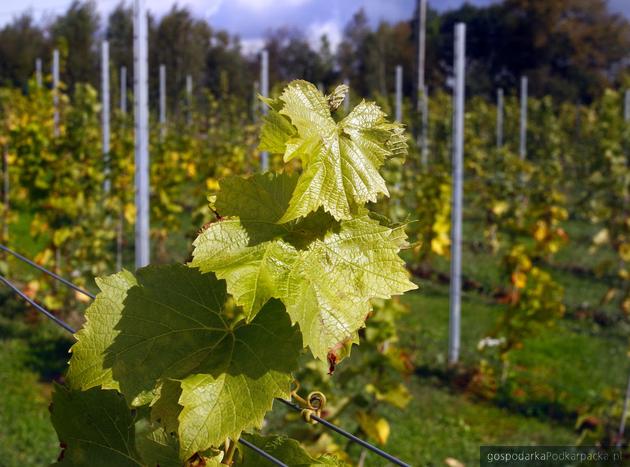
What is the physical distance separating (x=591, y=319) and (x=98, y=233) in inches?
181

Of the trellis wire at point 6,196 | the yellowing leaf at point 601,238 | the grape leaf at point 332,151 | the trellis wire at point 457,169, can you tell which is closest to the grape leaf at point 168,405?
the grape leaf at point 332,151

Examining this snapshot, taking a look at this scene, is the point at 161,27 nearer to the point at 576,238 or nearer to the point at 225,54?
the point at 225,54

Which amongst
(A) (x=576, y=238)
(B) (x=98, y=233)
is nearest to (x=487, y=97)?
(A) (x=576, y=238)

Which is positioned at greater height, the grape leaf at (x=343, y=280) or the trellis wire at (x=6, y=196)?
the grape leaf at (x=343, y=280)

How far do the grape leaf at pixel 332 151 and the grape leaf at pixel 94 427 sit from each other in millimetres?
415

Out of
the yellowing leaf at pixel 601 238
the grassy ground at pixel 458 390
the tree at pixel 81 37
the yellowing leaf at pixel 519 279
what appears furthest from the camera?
the tree at pixel 81 37

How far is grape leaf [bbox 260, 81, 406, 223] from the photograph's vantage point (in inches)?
33.6

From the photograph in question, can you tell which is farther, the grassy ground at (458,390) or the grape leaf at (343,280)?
the grassy ground at (458,390)

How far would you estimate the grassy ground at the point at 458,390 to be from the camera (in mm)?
4340

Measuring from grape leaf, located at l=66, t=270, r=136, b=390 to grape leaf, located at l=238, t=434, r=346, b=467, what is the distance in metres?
0.21

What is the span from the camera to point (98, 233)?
6.60m

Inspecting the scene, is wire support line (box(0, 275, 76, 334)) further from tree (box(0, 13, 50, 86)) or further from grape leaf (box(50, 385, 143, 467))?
tree (box(0, 13, 50, 86))

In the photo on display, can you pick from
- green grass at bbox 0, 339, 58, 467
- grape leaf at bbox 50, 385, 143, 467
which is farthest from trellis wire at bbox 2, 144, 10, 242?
grape leaf at bbox 50, 385, 143, 467

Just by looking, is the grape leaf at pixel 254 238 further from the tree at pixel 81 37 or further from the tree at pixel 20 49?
the tree at pixel 20 49
